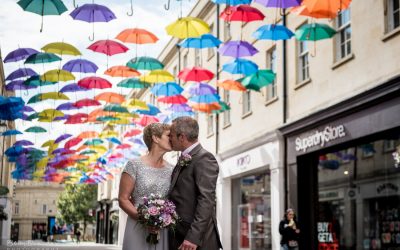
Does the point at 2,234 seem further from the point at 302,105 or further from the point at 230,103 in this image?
the point at 302,105

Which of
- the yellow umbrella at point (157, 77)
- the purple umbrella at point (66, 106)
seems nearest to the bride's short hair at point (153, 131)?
the yellow umbrella at point (157, 77)

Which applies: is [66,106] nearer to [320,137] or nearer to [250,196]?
[250,196]

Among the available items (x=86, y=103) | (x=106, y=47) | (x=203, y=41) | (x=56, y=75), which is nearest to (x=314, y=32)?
(x=203, y=41)

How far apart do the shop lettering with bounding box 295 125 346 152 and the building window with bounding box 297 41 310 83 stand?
2.13m

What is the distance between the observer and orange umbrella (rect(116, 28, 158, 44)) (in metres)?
17.3

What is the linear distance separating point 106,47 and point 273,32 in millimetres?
4668

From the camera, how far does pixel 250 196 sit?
25719mm

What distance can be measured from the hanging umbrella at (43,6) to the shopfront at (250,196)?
9.95m

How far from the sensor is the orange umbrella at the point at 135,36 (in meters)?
17.3

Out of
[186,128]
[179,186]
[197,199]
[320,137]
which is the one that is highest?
[320,137]

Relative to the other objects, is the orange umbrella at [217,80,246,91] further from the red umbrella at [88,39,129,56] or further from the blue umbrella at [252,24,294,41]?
the red umbrella at [88,39,129,56]

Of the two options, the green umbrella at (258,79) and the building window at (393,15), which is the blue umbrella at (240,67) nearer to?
the green umbrella at (258,79)

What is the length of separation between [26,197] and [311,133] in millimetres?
107687

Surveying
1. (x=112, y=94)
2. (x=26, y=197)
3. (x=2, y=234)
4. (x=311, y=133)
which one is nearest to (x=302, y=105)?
(x=311, y=133)
